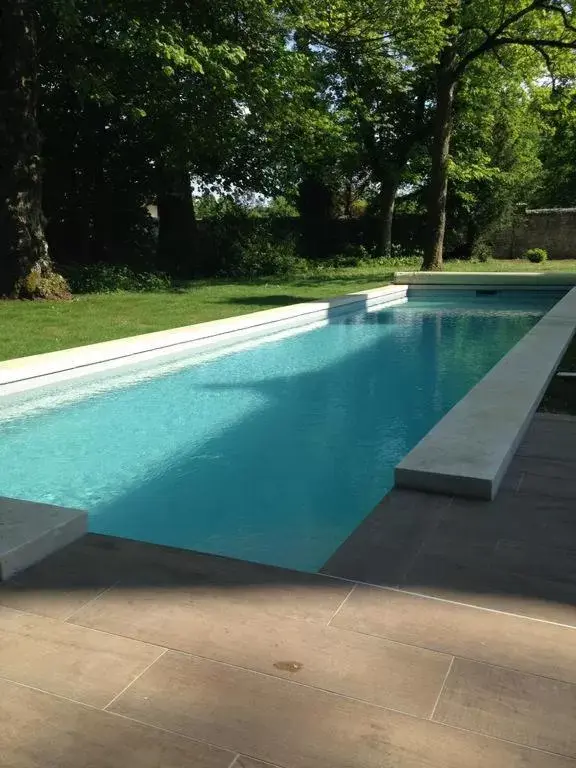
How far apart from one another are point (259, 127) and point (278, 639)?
15.9 m

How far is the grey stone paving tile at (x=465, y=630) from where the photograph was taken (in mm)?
1944

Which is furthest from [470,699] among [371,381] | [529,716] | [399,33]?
[399,33]

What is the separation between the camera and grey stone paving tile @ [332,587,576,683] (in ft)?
6.38

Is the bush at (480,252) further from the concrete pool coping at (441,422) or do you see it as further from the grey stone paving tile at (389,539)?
the grey stone paving tile at (389,539)

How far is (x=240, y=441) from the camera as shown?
536cm

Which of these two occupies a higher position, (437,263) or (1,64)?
(1,64)

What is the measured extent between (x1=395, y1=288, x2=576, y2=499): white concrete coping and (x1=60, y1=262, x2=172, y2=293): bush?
975 cm

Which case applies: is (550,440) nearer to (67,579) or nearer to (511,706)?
(511,706)

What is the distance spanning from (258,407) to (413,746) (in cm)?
482

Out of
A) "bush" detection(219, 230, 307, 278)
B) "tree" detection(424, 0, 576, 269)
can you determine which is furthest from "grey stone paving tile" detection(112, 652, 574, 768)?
"bush" detection(219, 230, 307, 278)

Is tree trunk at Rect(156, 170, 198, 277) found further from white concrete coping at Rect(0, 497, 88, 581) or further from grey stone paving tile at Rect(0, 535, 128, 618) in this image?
grey stone paving tile at Rect(0, 535, 128, 618)

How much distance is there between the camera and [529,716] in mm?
1687

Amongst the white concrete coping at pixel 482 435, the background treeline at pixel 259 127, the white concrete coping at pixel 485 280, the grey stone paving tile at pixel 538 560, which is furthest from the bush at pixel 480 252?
the grey stone paving tile at pixel 538 560

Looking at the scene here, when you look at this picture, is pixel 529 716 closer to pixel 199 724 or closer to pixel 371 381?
pixel 199 724
